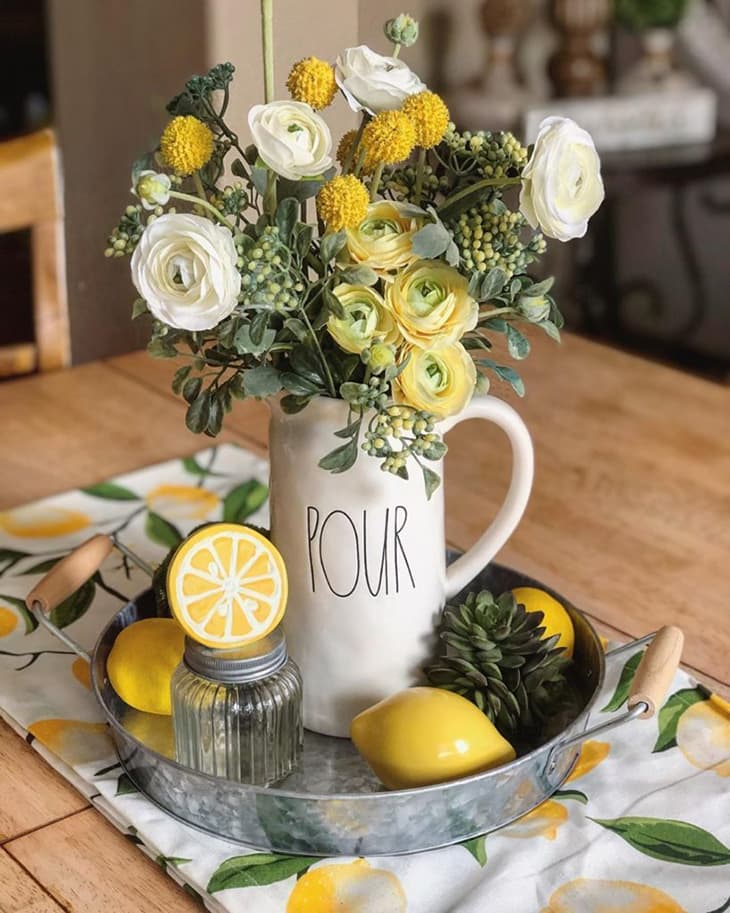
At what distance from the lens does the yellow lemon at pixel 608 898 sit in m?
0.69

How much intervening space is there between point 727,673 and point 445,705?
11.6 inches

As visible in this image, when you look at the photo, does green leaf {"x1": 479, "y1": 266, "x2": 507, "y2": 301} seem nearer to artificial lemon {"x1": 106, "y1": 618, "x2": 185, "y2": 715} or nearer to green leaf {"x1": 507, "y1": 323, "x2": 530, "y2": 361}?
green leaf {"x1": 507, "y1": 323, "x2": 530, "y2": 361}

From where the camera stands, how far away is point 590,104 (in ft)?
8.73

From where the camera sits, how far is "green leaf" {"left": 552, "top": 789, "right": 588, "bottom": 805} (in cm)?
79

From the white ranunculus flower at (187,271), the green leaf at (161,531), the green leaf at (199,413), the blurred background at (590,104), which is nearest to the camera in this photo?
the white ranunculus flower at (187,271)

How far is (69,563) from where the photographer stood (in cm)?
95

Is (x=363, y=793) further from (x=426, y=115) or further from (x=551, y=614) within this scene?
(x=426, y=115)

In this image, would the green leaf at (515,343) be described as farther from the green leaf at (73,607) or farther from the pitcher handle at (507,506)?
the green leaf at (73,607)

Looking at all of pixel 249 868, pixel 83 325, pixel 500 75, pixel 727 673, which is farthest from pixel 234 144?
pixel 500 75

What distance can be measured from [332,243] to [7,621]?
47 cm

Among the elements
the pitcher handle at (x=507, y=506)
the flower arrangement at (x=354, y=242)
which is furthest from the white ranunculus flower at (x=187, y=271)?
the pitcher handle at (x=507, y=506)

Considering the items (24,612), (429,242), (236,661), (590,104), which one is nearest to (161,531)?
(24,612)

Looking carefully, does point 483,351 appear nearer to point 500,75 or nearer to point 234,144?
point 234,144

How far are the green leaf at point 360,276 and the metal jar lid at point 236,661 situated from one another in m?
0.21
